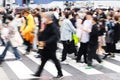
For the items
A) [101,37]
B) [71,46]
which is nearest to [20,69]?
[71,46]

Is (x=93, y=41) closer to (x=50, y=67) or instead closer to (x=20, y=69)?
(x=50, y=67)

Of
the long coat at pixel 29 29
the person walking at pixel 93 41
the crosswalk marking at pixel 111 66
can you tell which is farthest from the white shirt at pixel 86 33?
the long coat at pixel 29 29

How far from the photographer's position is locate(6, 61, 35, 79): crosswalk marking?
37.7 feet

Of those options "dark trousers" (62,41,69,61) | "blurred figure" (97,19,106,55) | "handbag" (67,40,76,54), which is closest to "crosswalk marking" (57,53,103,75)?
"dark trousers" (62,41,69,61)

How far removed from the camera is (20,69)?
12.8 meters

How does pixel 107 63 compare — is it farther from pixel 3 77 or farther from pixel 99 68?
pixel 3 77

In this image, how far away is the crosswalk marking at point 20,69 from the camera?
11480 millimetres

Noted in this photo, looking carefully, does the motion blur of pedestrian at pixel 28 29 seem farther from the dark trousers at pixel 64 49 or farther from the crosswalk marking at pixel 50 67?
the dark trousers at pixel 64 49

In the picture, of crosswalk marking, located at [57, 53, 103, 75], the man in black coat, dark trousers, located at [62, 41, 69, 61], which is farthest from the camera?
dark trousers, located at [62, 41, 69, 61]

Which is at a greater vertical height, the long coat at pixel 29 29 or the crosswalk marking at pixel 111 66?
the long coat at pixel 29 29

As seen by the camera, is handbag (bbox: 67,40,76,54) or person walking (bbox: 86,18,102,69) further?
handbag (bbox: 67,40,76,54)

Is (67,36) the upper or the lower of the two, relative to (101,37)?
upper

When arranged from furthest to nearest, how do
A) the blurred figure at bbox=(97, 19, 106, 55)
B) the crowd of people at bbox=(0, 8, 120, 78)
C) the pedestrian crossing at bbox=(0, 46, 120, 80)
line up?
the blurred figure at bbox=(97, 19, 106, 55), the pedestrian crossing at bbox=(0, 46, 120, 80), the crowd of people at bbox=(0, 8, 120, 78)

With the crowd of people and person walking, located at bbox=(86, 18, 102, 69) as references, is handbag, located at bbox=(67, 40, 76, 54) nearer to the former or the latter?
the crowd of people
